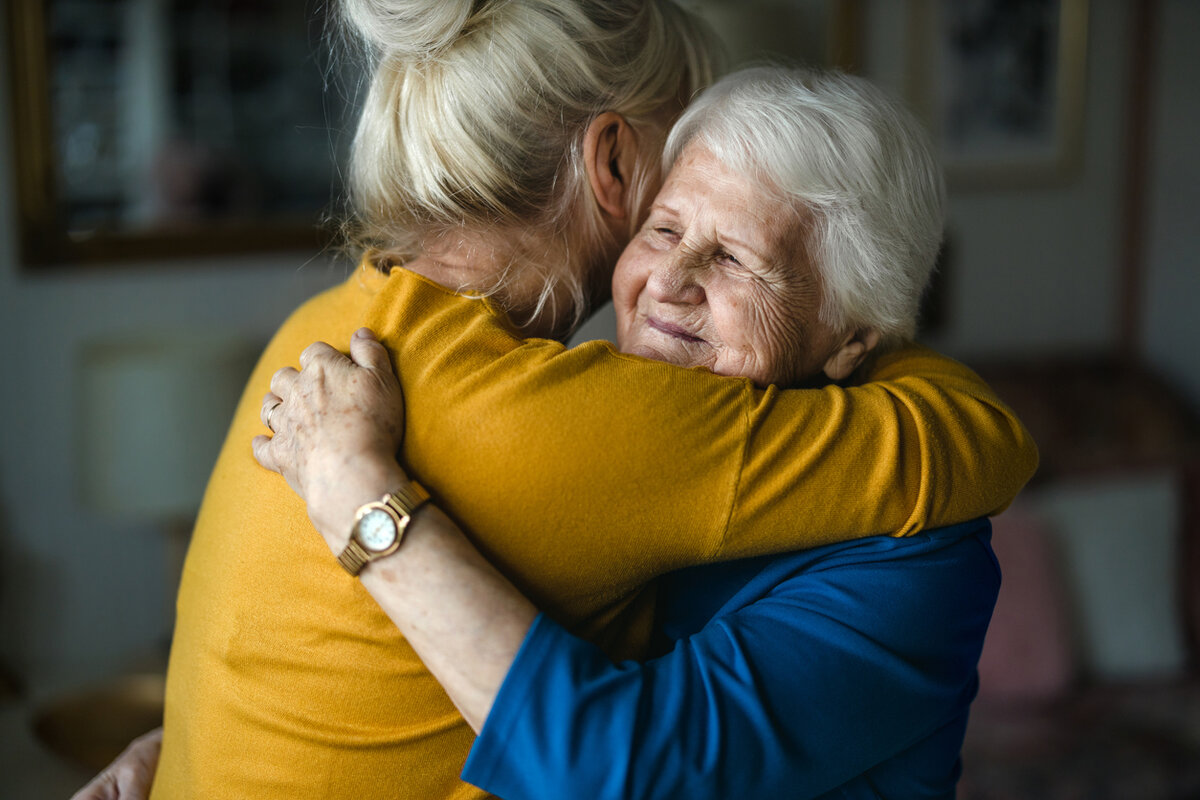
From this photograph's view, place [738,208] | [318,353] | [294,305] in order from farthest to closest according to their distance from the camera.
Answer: [294,305] < [738,208] < [318,353]

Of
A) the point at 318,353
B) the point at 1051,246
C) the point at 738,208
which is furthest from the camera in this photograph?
the point at 1051,246

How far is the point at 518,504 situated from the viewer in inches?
30.1

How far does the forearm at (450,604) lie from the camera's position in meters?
0.73

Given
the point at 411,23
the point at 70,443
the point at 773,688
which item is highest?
the point at 411,23

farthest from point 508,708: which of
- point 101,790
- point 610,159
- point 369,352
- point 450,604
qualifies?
point 101,790

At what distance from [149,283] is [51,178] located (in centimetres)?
38

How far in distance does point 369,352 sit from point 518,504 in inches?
7.0

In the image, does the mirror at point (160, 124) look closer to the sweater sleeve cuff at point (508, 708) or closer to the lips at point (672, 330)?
the lips at point (672, 330)

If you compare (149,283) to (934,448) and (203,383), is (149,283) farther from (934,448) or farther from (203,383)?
(934,448)

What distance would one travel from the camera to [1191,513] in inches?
125

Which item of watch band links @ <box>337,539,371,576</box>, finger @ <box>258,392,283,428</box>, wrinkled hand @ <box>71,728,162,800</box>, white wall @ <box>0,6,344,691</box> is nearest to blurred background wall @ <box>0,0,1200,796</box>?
white wall @ <box>0,6,344,691</box>

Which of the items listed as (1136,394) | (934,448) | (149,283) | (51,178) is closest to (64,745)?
(149,283)

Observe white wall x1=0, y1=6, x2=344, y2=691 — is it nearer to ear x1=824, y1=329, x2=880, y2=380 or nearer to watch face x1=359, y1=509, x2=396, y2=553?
ear x1=824, y1=329, x2=880, y2=380

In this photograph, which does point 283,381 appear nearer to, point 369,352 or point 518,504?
point 369,352
